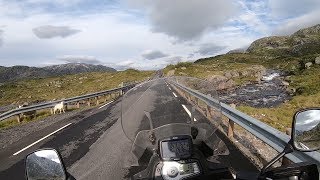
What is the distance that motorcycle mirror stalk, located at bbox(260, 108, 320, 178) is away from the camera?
9.57 feet

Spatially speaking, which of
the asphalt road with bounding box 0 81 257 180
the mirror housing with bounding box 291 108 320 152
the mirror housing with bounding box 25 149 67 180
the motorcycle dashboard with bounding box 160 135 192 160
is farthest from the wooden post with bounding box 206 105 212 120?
the mirror housing with bounding box 25 149 67 180

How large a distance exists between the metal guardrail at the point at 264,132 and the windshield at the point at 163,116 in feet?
0.30

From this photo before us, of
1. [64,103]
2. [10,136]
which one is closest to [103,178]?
[10,136]

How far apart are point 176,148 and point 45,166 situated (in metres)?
1.07

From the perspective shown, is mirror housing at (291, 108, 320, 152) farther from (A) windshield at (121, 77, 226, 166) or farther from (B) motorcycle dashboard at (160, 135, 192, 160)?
(A) windshield at (121, 77, 226, 166)

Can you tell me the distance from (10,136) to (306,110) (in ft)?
46.2

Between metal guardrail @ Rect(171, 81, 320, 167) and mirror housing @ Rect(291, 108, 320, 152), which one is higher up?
mirror housing @ Rect(291, 108, 320, 152)

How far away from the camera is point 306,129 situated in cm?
300

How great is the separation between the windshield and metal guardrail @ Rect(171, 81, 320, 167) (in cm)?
9

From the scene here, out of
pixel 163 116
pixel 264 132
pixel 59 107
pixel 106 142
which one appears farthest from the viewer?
pixel 59 107

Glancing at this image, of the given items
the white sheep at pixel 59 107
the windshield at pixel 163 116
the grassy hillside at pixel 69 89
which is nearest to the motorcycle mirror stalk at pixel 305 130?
the windshield at pixel 163 116

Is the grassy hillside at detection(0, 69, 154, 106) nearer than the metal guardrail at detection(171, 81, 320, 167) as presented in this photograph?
No

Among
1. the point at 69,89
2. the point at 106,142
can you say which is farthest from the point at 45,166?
the point at 69,89

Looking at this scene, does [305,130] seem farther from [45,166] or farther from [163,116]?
[45,166]
